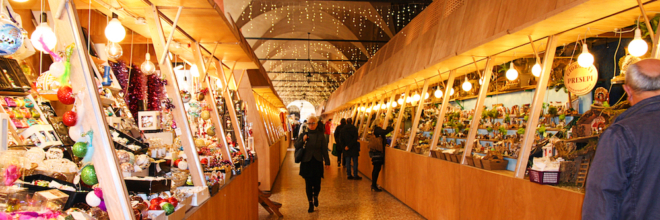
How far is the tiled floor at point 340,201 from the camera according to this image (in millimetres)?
6246

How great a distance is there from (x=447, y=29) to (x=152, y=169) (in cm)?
393

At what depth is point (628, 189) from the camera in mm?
1909

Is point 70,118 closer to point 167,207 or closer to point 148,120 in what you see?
point 167,207

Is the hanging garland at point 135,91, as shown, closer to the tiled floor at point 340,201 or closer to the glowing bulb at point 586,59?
the tiled floor at point 340,201

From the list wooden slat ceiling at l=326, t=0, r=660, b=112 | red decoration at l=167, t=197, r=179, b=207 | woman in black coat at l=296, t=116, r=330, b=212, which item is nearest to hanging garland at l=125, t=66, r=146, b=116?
red decoration at l=167, t=197, r=179, b=207

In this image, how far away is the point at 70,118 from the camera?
5.78 feet

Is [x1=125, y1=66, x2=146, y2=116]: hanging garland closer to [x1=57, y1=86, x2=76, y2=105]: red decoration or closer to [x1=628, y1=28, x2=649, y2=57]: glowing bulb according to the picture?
[x1=57, y1=86, x2=76, y2=105]: red decoration

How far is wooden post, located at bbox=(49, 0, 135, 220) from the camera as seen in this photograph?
1.79m

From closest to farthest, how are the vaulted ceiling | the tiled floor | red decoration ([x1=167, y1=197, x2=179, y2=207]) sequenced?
red decoration ([x1=167, y1=197, x2=179, y2=207]) < the tiled floor < the vaulted ceiling

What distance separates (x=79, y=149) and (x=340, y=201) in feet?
19.2

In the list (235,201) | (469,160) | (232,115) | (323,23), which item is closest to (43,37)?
(235,201)

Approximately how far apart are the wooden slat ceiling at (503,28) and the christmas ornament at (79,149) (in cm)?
289

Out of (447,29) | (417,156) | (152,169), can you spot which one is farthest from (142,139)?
(417,156)

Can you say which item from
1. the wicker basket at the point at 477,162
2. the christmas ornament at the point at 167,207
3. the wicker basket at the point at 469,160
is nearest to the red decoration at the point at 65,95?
the christmas ornament at the point at 167,207
